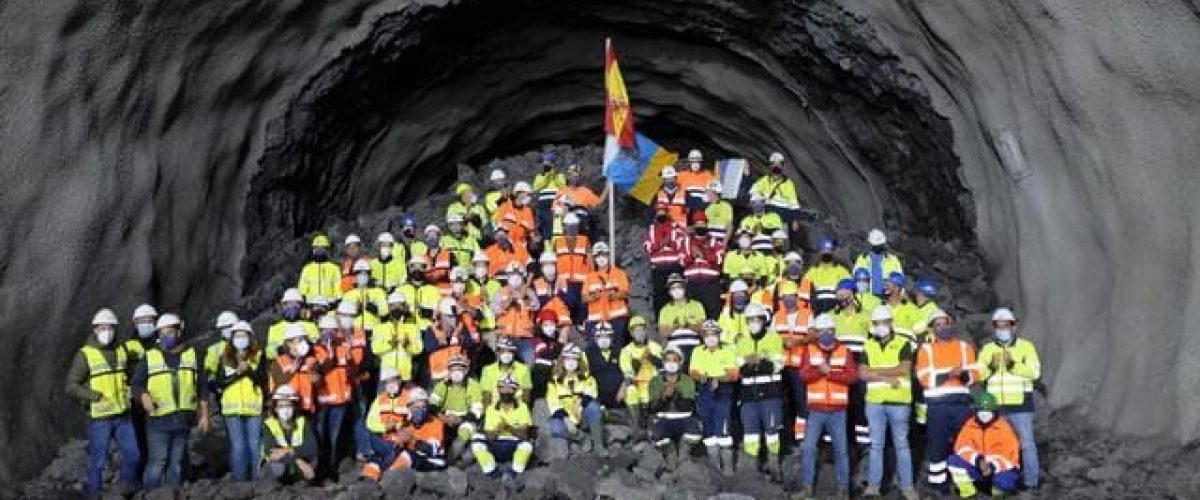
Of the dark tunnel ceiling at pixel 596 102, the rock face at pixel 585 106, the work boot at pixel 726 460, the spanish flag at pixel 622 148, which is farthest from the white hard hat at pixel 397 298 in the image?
the dark tunnel ceiling at pixel 596 102

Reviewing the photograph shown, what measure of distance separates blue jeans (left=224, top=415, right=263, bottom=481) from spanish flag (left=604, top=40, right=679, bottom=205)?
5.25m

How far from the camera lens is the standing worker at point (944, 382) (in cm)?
1128

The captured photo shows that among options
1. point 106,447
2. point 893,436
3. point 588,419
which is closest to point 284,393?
point 106,447

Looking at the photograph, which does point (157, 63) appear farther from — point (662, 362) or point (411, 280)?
point (662, 362)

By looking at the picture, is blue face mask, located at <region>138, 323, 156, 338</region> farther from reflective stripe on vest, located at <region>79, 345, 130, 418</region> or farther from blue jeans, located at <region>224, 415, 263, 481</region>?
blue jeans, located at <region>224, 415, 263, 481</region>

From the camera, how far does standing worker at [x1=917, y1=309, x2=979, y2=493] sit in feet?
37.0

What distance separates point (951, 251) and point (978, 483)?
5871 mm

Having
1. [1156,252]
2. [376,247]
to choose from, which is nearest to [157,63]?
[376,247]

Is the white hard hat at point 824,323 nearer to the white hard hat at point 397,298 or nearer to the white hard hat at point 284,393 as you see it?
the white hard hat at point 397,298

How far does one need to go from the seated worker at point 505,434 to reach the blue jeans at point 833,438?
2662 mm

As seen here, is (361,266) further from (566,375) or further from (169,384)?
(169,384)

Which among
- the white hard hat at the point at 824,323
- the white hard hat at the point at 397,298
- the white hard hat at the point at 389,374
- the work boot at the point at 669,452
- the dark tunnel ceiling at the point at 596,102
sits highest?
the dark tunnel ceiling at the point at 596,102

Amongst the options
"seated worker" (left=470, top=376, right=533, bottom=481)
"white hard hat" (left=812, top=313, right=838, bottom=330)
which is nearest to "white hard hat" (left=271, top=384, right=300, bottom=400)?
"seated worker" (left=470, top=376, right=533, bottom=481)

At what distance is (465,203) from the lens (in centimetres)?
1666
